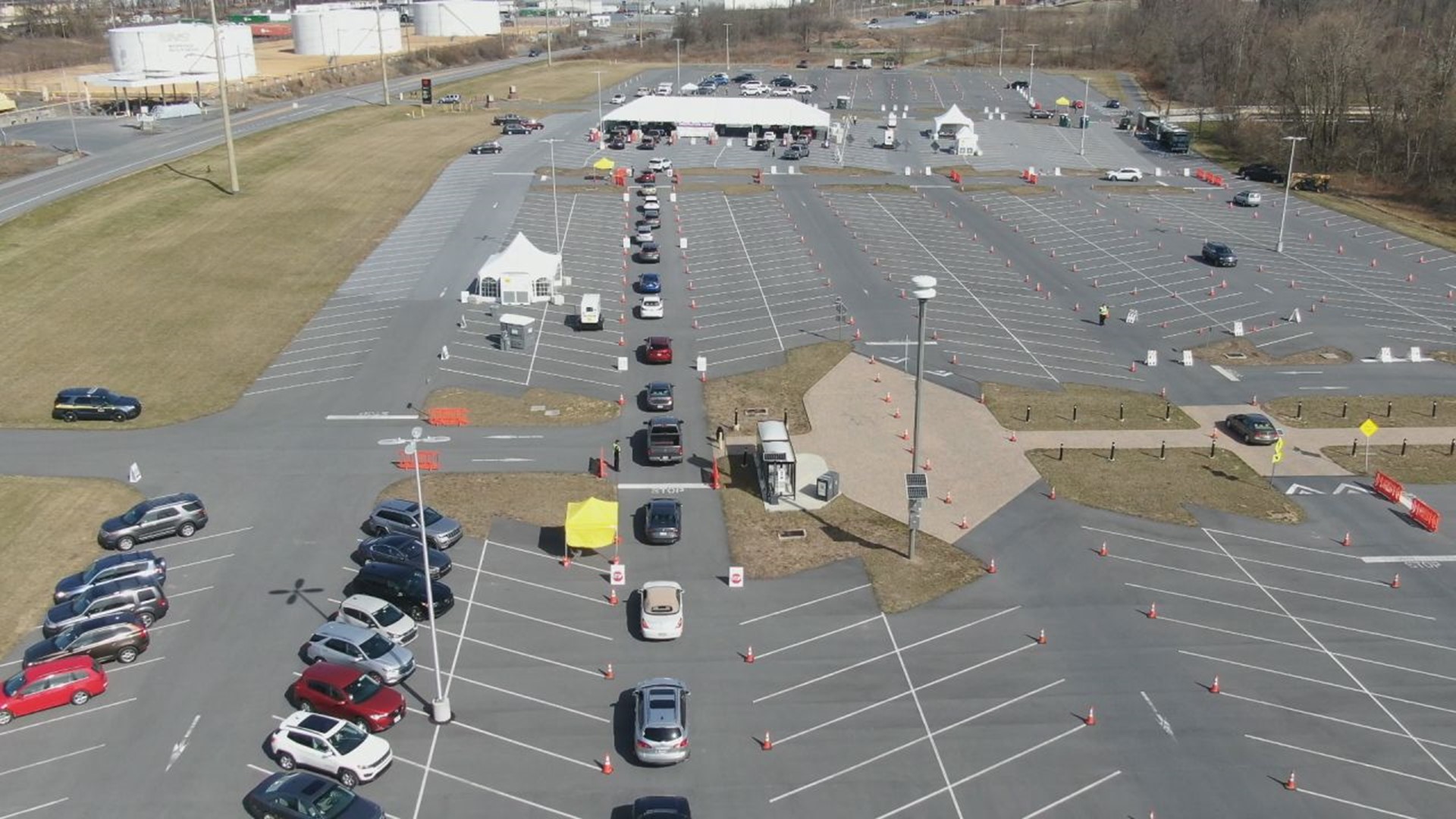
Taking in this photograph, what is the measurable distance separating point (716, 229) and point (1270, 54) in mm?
84392

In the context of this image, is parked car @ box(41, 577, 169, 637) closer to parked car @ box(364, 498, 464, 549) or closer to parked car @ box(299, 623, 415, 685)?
parked car @ box(299, 623, 415, 685)

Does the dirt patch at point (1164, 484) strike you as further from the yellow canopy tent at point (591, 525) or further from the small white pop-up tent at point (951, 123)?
the small white pop-up tent at point (951, 123)

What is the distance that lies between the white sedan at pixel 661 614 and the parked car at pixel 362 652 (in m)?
7.29

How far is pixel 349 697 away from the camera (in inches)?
1237

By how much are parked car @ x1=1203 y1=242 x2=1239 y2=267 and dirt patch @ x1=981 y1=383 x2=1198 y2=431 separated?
27276 millimetres

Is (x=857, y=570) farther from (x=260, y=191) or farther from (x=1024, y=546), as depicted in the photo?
(x=260, y=191)

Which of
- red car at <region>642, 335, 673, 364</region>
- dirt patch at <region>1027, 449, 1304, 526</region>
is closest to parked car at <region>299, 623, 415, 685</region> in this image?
dirt patch at <region>1027, 449, 1304, 526</region>

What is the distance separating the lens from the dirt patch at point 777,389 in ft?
177

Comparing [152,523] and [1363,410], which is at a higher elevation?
[152,523]

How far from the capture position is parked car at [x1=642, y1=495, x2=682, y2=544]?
42.2 m

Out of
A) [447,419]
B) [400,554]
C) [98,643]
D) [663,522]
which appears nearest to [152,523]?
[98,643]

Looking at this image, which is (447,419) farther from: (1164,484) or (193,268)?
(193,268)

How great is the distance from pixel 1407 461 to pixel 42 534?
56758mm

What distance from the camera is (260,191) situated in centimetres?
9706
